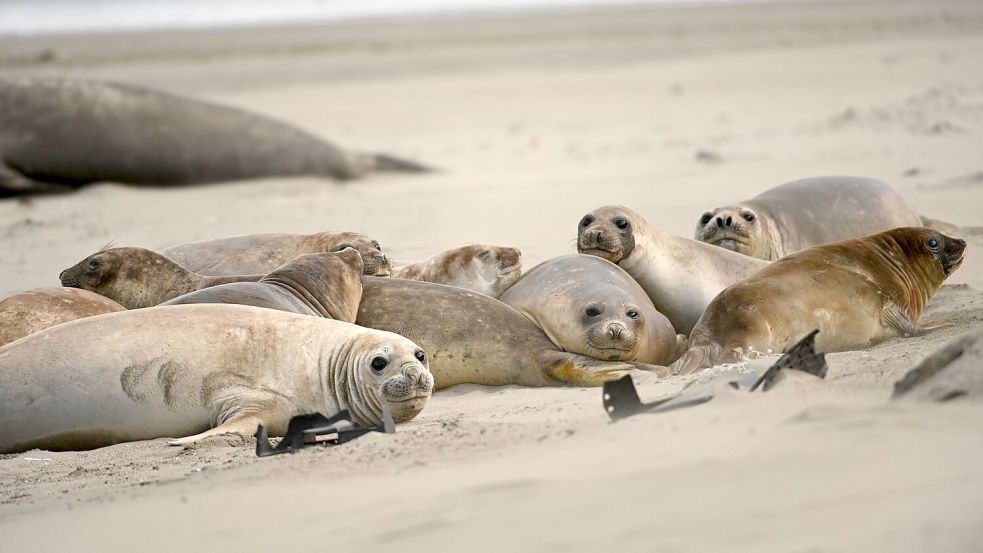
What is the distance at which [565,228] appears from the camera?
7.91 metres

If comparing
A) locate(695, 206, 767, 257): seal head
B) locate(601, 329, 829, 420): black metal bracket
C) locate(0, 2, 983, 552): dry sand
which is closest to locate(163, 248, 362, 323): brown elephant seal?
locate(0, 2, 983, 552): dry sand

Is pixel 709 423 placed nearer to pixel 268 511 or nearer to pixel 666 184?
pixel 268 511

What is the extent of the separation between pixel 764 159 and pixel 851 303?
17.3ft

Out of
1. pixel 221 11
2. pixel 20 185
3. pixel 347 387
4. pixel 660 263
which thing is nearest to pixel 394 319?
pixel 347 387

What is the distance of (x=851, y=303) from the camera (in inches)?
199

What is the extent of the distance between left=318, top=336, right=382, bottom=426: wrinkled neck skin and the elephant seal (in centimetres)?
639

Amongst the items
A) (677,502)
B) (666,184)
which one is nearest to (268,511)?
(677,502)

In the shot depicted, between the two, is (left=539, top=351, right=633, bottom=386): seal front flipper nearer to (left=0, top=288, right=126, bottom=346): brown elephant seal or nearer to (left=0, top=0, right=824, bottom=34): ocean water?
(left=0, top=288, right=126, bottom=346): brown elephant seal

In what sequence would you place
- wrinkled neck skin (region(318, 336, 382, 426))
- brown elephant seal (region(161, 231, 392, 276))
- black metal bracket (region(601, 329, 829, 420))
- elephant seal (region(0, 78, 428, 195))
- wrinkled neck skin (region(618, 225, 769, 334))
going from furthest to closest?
elephant seal (region(0, 78, 428, 195)) → brown elephant seal (region(161, 231, 392, 276)) → wrinkled neck skin (region(618, 225, 769, 334)) → wrinkled neck skin (region(318, 336, 382, 426)) → black metal bracket (region(601, 329, 829, 420))

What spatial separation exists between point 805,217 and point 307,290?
2774 mm

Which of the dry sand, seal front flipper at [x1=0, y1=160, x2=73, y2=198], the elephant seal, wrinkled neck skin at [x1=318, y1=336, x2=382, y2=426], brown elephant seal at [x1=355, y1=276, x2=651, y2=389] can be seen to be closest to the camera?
the dry sand

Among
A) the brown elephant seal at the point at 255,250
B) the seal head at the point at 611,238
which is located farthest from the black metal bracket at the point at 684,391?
the brown elephant seal at the point at 255,250

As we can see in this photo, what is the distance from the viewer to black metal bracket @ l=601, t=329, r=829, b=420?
354 centimetres

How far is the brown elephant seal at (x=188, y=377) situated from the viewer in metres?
4.41
